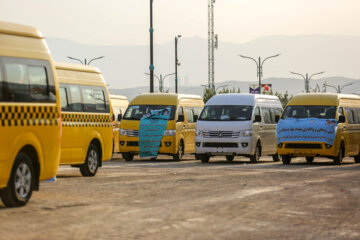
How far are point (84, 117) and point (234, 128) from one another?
402 inches

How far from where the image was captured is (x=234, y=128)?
3200cm

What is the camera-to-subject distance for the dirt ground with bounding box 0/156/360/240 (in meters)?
11.7

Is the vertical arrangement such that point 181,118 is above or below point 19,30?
below

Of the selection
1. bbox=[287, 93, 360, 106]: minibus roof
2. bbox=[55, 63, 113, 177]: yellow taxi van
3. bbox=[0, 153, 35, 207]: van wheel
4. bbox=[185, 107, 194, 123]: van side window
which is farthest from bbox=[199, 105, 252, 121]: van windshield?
bbox=[0, 153, 35, 207]: van wheel

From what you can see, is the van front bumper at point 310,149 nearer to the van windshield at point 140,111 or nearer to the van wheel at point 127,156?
the van windshield at point 140,111

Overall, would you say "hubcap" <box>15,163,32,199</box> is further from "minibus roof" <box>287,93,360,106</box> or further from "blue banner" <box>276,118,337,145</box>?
"minibus roof" <box>287,93,360,106</box>

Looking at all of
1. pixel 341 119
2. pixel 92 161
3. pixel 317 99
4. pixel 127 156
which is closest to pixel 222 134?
pixel 317 99

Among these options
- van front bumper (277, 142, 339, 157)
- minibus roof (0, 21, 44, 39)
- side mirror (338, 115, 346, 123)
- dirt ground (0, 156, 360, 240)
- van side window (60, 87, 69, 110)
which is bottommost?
dirt ground (0, 156, 360, 240)

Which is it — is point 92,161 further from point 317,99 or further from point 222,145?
point 317,99

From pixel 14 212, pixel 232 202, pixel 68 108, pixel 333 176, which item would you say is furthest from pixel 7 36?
pixel 333 176

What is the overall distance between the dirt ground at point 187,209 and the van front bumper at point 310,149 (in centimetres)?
816

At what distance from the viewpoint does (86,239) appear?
35.8ft

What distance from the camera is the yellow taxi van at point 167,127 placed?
33.9 metres

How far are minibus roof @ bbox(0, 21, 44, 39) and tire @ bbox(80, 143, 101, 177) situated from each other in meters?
7.40
